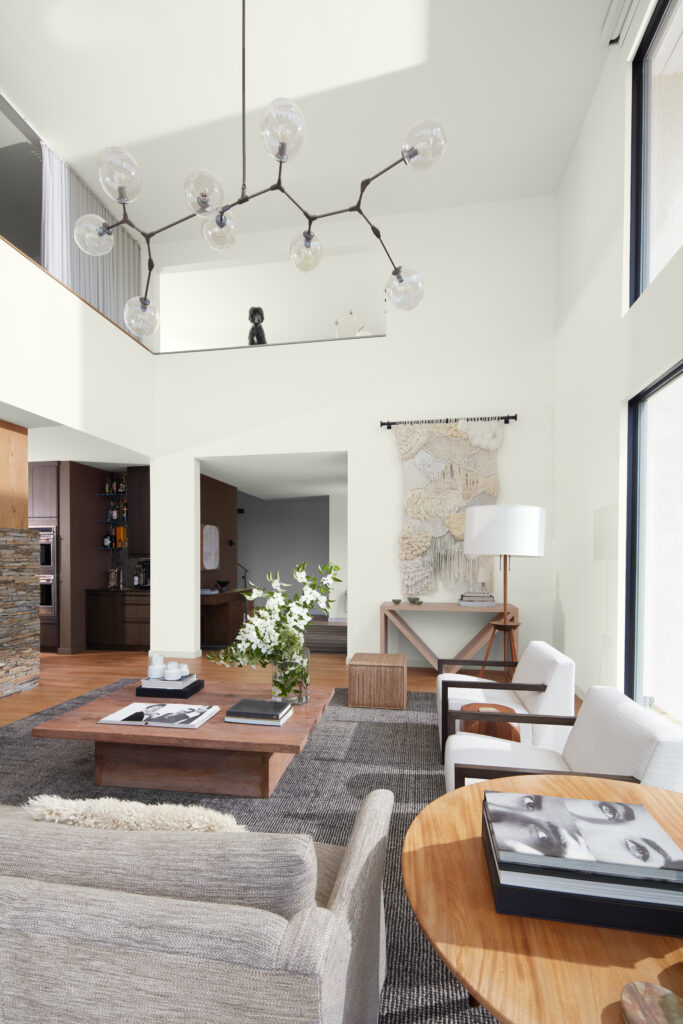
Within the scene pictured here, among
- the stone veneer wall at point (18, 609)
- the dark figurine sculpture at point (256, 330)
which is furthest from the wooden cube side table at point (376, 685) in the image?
the dark figurine sculpture at point (256, 330)

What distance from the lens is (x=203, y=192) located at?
8.07 ft

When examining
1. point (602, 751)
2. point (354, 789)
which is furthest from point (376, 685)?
point (602, 751)

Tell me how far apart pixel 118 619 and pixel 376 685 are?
3951 mm

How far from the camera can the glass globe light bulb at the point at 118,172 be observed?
2268 mm

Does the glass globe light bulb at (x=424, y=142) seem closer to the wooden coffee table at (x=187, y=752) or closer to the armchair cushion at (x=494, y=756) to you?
the armchair cushion at (x=494, y=756)

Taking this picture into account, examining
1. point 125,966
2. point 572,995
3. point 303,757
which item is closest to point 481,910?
point 572,995

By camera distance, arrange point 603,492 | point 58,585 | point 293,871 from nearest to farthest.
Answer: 1. point 293,871
2. point 603,492
3. point 58,585

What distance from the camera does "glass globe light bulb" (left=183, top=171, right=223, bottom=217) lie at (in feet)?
7.98

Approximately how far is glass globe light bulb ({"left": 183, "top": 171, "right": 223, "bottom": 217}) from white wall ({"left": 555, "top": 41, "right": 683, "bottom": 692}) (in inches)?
89.6

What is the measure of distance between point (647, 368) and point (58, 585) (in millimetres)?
6432

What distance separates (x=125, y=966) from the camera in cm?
85

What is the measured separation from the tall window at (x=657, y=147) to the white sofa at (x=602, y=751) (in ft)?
8.07

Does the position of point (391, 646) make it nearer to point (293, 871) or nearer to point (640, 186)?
point (640, 186)

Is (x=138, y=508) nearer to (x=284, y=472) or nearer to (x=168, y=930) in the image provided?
(x=284, y=472)
